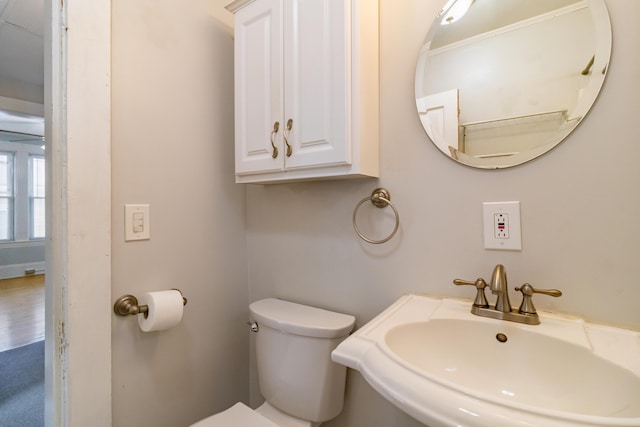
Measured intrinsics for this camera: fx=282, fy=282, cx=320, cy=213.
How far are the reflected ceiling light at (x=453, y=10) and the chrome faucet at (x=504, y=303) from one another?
2.43ft

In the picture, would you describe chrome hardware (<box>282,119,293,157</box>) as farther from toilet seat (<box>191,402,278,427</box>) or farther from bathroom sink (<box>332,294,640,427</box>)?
toilet seat (<box>191,402,278,427</box>)

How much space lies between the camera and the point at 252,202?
4.35 feet

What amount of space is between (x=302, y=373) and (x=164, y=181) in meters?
0.84

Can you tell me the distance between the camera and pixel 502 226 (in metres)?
0.79

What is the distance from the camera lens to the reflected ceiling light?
84cm

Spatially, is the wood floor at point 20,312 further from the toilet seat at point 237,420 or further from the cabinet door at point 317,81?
the cabinet door at point 317,81

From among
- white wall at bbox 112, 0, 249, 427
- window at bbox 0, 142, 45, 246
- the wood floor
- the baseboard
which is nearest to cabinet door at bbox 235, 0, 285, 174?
white wall at bbox 112, 0, 249, 427

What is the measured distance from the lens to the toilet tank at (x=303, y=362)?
941mm

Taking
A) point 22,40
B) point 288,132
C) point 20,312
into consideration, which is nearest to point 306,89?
point 288,132

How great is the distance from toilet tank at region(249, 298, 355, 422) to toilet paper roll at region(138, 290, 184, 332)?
0.27 metres

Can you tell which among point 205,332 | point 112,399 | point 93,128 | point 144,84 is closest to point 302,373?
point 205,332

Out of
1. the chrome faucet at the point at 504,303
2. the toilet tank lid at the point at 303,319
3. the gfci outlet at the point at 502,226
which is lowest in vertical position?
the toilet tank lid at the point at 303,319

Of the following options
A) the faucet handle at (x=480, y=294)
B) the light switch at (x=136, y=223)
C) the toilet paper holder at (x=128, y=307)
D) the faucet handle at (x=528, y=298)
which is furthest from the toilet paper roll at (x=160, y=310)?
the faucet handle at (x=528, y=298)

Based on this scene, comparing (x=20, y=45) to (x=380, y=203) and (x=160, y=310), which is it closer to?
(x=160, y=310)
